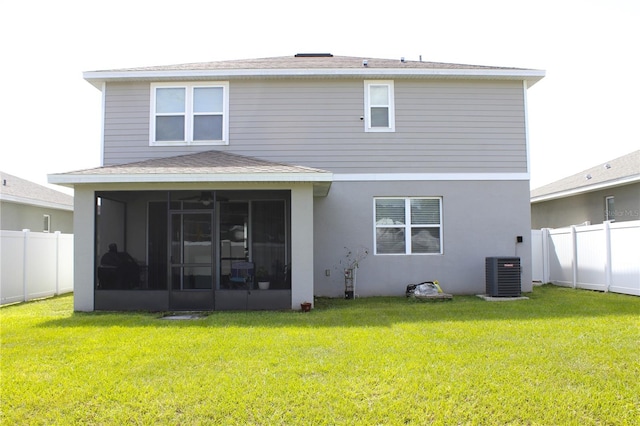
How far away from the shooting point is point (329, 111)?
13102mm

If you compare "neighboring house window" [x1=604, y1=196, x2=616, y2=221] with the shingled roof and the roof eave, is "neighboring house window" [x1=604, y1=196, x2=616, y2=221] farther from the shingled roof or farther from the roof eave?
the roof eave

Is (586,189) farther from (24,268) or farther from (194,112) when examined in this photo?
(24,268)

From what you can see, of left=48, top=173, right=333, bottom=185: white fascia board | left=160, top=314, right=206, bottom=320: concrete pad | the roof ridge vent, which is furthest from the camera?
the roof ridge vent

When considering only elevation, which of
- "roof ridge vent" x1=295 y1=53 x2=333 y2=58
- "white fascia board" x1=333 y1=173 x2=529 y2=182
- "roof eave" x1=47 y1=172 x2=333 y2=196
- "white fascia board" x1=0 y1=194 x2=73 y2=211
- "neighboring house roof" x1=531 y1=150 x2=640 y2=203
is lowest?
"roof eave" x1=47 y1=172 x2=333 y2=196

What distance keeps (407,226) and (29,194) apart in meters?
13.8

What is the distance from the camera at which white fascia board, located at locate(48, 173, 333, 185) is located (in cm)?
1016

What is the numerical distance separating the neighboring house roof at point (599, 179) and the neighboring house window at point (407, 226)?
258 inches

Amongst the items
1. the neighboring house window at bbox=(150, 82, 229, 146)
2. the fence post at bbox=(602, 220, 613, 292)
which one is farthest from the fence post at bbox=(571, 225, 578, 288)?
the neighboring house window at bbox=(150, 82, 229, 146)

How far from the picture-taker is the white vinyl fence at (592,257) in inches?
481

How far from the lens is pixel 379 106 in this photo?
13.2 meters

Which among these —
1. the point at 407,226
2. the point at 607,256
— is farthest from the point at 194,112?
the point at 607,256

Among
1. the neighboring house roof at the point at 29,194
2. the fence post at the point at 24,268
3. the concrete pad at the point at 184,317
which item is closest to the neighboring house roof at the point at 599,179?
the concrete pad at the point at 184,317

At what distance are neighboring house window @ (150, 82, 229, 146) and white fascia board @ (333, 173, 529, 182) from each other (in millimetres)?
3235

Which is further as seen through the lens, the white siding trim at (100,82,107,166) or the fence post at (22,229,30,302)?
the white siding trim at (100,82,107,166)
